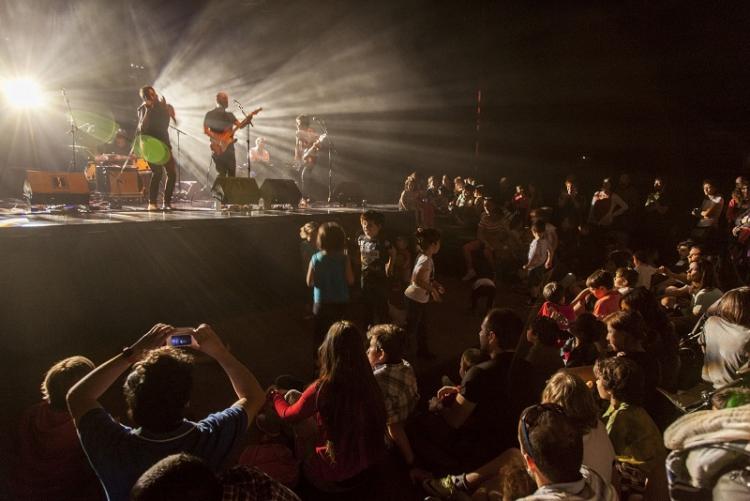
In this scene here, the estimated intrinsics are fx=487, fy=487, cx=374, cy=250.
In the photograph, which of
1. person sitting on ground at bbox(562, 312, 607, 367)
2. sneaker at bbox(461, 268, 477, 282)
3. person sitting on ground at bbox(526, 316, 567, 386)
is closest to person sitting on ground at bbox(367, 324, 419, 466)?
person sitting on ground at bbox(526, 316, 567, 386)

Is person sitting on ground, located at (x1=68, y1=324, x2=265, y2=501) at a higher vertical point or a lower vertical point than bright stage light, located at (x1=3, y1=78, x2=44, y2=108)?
lower

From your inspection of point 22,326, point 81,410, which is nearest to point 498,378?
point 81,410

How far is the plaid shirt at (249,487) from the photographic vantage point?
1259 millimetres

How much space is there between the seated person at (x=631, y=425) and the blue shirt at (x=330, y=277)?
7.30ft

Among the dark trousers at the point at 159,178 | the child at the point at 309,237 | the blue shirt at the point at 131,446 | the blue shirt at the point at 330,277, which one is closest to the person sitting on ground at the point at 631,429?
the blue shirt at the point at 131,446

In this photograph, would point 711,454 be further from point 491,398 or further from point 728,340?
point 728,340

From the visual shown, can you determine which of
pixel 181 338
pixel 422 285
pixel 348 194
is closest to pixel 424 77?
pixel 348 194

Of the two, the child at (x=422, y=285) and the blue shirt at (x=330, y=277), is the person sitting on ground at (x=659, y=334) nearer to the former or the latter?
the child at (x=422, y=285)

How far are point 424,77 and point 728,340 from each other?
10840 mm

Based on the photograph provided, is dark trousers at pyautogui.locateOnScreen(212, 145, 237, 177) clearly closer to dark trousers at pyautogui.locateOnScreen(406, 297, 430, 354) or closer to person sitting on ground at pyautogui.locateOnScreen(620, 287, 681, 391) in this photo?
dark trousers at pyautogui.locateOnScreen(406, 297, 430, 354)

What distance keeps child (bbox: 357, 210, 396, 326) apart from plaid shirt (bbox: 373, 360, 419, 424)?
2.16 meters

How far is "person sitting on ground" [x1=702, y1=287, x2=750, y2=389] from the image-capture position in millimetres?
2812

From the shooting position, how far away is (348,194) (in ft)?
34.0

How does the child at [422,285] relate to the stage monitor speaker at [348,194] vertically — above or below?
below
